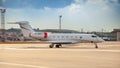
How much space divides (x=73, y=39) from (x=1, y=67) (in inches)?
1443

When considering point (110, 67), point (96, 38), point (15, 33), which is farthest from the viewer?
point (15, 33)

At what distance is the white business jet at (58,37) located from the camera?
50.3 meters

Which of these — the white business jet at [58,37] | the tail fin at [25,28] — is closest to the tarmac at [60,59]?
the white business jet at [58,37]

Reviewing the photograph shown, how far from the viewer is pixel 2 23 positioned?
73938mm

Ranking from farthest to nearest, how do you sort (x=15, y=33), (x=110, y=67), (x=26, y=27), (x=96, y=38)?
(x=15, y=33)
(x=26, y=27)
(x=96, y=38)
(x=110, y=67)

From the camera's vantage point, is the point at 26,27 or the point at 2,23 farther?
the point at 2,23

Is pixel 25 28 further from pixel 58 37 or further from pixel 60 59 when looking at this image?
pixel 60 59

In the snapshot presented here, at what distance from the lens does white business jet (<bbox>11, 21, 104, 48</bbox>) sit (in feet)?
165

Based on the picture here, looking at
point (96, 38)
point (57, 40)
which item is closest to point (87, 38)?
point (96, 38)

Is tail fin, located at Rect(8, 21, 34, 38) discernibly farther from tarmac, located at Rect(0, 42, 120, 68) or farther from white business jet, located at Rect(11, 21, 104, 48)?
tarmac, located at Rect(0, 42, 120, 68)

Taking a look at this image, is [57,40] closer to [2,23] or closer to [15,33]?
[2,23]

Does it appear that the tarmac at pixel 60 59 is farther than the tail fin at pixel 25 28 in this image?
No

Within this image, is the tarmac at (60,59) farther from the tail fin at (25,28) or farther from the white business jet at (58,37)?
the tail fin at (25,28)

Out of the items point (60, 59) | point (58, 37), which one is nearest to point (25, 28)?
point (58, 37)
